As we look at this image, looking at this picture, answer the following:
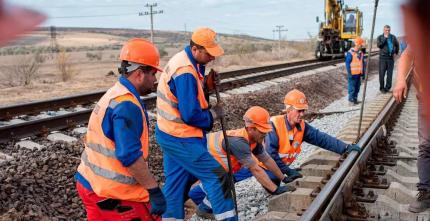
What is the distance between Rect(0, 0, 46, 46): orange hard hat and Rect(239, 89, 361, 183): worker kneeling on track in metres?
5.41

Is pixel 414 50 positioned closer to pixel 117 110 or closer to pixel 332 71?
pixel 117 110

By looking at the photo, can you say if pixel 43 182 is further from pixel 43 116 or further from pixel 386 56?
pixel 386 56

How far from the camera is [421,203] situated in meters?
4.65

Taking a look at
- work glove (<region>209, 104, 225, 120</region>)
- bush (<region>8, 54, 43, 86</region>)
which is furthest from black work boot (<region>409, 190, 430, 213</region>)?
bush (<region>8, 54, 43, 86</region>)

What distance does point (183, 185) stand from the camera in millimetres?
4863

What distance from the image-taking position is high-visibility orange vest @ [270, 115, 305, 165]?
6.08 meters

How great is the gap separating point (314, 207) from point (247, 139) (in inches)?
48.7

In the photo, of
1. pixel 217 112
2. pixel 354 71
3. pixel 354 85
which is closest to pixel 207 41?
pixel 217 112

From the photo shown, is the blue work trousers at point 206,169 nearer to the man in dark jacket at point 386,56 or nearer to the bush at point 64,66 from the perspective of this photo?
the man in dark jacket at point 386,56

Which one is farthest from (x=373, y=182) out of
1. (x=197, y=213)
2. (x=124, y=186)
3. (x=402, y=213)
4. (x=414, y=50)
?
(x=414, y=50)

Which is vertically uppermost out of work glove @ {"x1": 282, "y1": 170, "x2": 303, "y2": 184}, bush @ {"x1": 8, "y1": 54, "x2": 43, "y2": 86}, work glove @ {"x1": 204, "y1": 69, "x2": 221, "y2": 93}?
work glove @ {"x1": 204, "y1": 69, "x2": 221, "y2": 93}

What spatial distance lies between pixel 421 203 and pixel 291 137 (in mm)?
1809

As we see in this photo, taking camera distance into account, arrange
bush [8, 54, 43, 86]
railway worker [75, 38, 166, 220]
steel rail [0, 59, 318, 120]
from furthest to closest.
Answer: bush [8, 54, 43, 86], steel rail [0, 59, 318, 120], railway worker [75, 38, 166, 220]

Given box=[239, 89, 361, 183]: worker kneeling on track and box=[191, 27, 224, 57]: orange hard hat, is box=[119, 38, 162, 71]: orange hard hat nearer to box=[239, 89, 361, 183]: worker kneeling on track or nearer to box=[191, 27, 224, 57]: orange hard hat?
box=[191, 27, 224, 57]: orange hard hat
